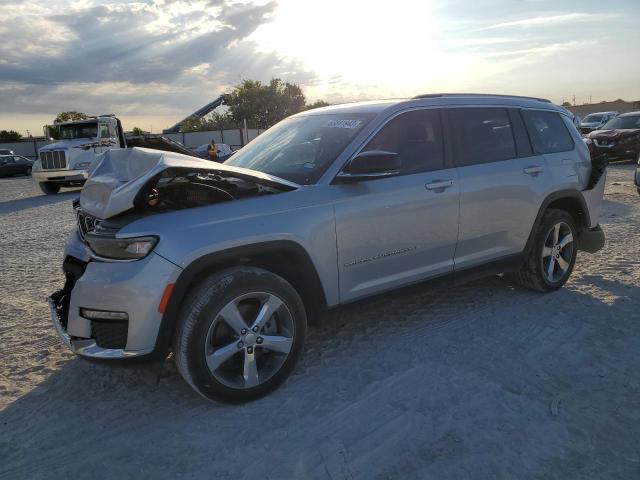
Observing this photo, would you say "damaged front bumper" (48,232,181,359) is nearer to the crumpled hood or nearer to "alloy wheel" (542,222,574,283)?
the crumpled hood

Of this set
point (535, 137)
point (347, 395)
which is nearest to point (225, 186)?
point (347, 395)

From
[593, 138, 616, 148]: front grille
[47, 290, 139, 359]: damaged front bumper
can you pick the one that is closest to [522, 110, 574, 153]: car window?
[47, 290, 139, 359]: damaged front bumper

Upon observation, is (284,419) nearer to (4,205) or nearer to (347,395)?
(347,395)

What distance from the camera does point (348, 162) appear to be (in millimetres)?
3570

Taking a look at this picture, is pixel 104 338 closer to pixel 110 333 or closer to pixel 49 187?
pixel 110 333

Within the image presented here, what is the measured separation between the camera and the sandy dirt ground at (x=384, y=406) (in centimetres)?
261

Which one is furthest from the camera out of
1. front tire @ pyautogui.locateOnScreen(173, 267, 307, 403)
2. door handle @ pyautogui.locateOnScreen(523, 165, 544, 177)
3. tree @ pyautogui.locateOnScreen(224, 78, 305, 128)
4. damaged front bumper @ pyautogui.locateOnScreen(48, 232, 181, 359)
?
tree @ pyautogui.locateOnScreen(224, 78, 305, 128)

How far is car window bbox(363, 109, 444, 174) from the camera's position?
3.85 meters

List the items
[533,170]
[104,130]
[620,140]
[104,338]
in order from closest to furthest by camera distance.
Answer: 1. [104,338]
2. [533,170]
3. [620,140]
4. [104,130]

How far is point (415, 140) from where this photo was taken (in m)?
4.00

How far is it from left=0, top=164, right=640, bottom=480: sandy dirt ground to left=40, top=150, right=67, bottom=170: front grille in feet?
46.2

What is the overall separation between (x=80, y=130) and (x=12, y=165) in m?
14.0

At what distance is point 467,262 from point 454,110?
4.00 feet

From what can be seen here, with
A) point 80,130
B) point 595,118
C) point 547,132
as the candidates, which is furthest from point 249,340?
point 595,118
